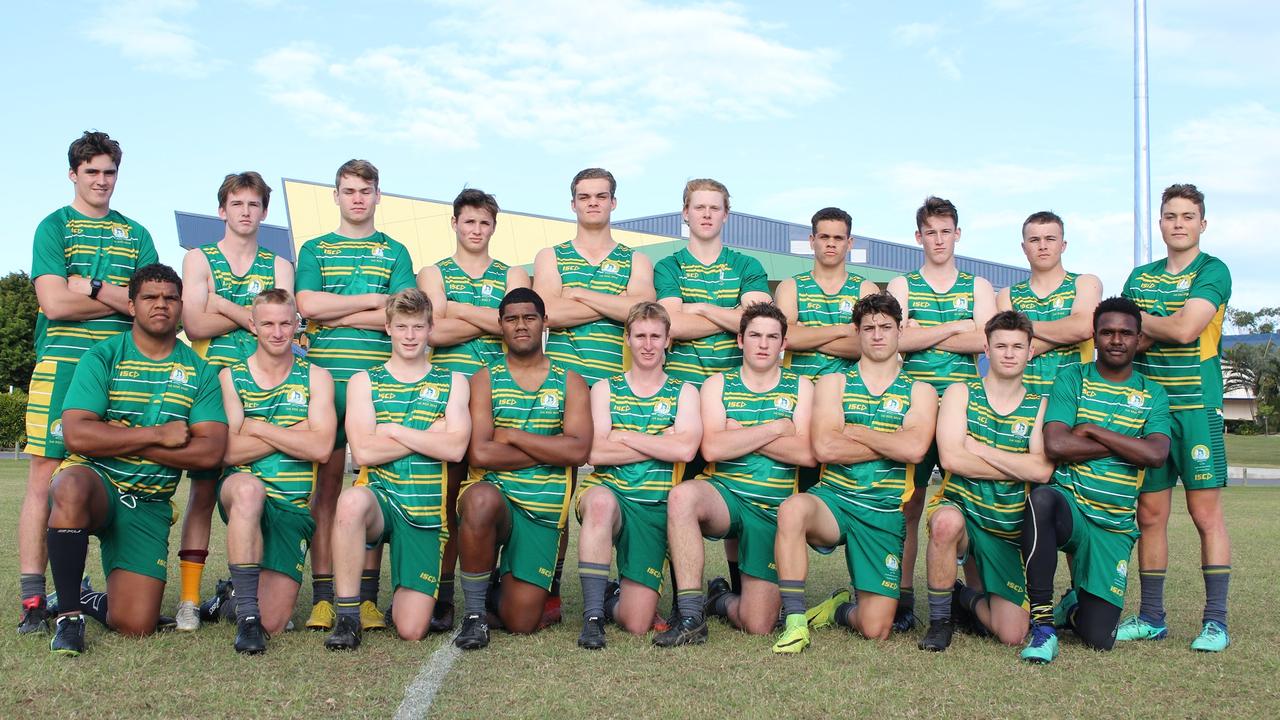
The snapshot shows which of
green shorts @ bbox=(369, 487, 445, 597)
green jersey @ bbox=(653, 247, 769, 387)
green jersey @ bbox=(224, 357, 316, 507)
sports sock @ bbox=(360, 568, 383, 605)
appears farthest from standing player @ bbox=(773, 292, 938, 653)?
green jersey @ bbox=(224, 357, 316, 507)

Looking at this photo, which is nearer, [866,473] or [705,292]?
[866,473]

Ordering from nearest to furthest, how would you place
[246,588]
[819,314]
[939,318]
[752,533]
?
[246,588]
[752,533]
[939,318]
[819,314]

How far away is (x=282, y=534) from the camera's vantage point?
17.6ft

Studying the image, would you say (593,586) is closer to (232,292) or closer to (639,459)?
(639,459)

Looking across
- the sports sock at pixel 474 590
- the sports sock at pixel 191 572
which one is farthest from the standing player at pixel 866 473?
the sports sock at pixel 191 572

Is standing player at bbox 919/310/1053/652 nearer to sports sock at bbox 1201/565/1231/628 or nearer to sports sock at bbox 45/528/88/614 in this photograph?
sports sock at bbox 1201/565/1231/628

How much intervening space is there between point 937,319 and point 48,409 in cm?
493

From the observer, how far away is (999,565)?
17.6 feet

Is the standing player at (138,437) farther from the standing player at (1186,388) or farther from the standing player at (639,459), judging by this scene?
the standing player at (1186,388)

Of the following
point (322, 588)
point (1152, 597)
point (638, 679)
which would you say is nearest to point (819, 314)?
point (1152, 597)

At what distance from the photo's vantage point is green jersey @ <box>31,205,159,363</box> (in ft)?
18.5

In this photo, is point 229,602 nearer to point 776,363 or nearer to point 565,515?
point 565,515

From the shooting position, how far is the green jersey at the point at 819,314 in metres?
6.22

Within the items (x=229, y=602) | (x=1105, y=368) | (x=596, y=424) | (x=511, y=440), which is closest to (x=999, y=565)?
(x=1105, y=368)
